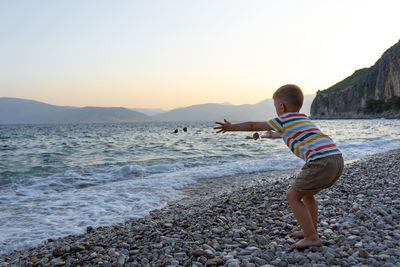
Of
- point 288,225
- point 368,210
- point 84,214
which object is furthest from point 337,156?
point 84,214

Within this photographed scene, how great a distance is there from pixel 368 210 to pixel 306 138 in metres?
2.41

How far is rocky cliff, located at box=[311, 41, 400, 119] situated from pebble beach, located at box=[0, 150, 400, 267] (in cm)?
10039

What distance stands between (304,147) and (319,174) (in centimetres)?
35

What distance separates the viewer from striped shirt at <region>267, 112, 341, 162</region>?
3279mm

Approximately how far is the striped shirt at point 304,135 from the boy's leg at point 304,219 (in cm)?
49

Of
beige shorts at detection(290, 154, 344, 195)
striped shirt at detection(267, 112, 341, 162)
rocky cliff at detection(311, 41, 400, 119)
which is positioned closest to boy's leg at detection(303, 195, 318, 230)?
beige shorts at detection(290, 154, 344, 195)

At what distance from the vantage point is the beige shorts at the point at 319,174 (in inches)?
129

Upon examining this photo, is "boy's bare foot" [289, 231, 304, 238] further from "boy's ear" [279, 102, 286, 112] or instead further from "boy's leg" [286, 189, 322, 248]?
"boy's ear" [279, 102, 286, 112]

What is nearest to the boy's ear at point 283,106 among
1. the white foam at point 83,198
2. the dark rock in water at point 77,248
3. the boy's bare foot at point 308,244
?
the boy's bare foot at point 308,244

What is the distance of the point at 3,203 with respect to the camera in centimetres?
796

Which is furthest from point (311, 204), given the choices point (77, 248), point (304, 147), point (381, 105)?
point (381, 105)

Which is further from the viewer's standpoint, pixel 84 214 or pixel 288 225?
pixel 84 214

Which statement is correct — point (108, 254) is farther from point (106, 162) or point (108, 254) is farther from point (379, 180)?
point (106, 162)

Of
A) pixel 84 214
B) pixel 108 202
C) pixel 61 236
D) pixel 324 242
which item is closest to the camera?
pixel 324 242
